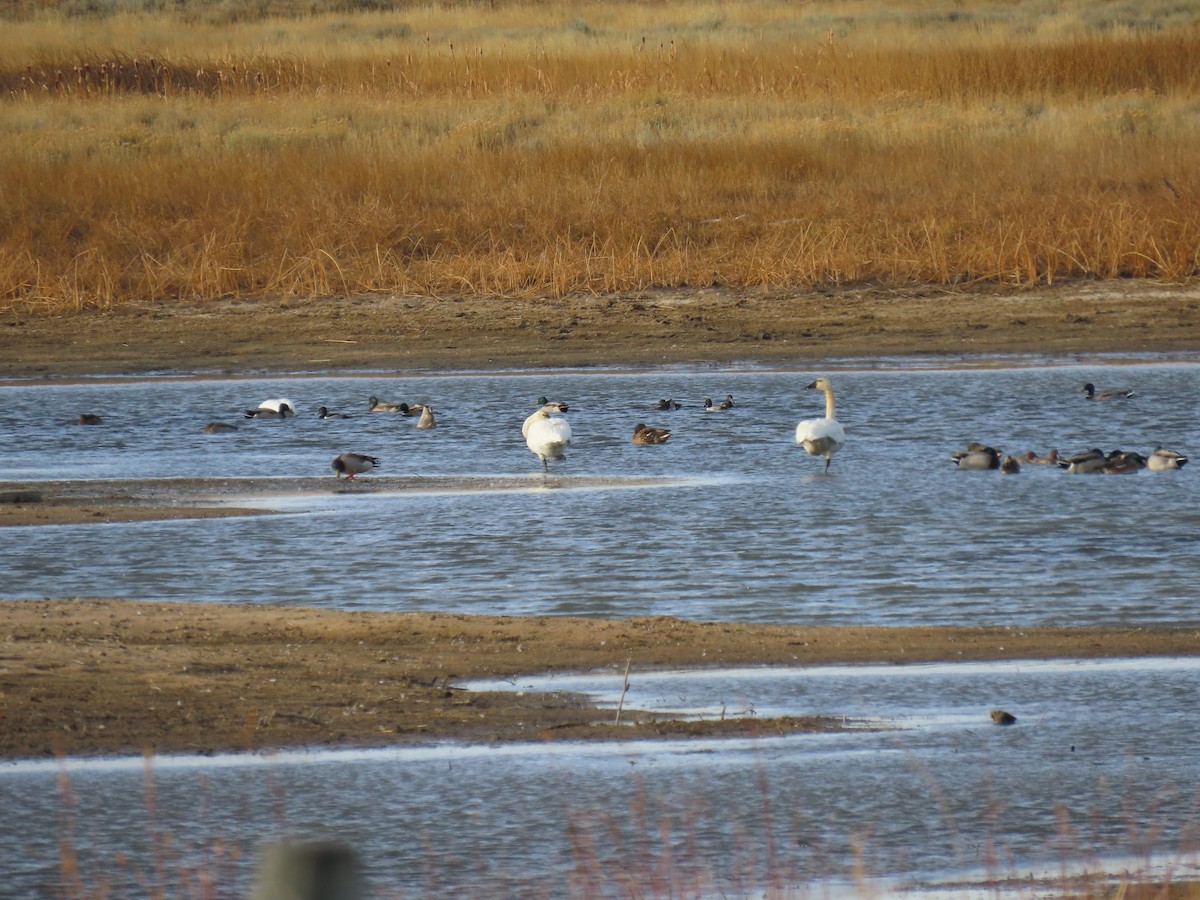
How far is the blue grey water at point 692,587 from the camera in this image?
4910 millimetres

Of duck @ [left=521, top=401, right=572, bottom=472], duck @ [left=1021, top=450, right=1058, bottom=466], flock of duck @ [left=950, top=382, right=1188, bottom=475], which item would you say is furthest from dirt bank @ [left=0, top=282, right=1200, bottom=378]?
flock of duck @ [left=950, top=382, right=1188, bottom=475]

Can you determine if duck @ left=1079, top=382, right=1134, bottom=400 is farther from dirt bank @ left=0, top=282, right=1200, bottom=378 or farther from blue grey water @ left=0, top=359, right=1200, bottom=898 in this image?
dirt bank @ left=0, top=282, right=1200, bottom=378

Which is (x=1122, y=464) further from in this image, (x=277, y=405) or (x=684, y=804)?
(x=684, y=804)

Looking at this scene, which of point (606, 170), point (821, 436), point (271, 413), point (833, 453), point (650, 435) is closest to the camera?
point (821, 436)

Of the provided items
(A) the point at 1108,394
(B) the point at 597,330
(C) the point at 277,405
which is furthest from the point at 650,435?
(B) the point at 597,330

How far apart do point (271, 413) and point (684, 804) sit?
9.93m

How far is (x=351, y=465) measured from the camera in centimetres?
1191

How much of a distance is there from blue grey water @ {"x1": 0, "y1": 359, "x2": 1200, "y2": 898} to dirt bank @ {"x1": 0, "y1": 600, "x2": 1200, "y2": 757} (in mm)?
Answer: 238

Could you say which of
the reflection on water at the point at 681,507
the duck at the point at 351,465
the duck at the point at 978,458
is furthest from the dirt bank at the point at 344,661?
the duck at the point at 978,458

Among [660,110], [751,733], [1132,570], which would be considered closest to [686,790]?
[751,733]

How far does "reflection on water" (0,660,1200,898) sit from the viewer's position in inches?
186

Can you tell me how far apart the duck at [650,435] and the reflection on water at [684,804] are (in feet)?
22.7

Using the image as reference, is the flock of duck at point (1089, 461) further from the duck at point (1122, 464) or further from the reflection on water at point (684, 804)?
the reflection on water at point (684, 804)

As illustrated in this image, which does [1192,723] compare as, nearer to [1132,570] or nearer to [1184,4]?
[1132,570]
